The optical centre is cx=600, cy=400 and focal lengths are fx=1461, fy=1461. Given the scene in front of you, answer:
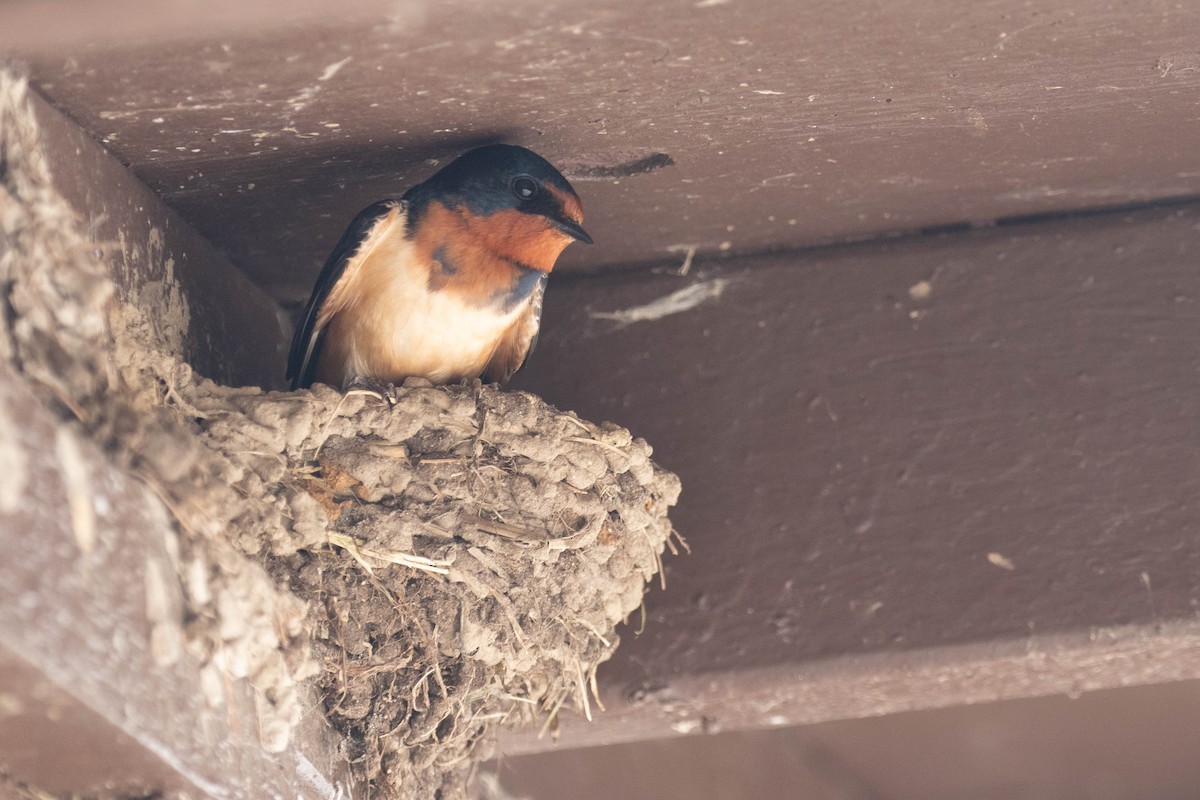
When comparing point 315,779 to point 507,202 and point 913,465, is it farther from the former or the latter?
point 913,465

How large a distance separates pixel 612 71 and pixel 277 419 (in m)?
0.81

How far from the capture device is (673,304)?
3.10 meters

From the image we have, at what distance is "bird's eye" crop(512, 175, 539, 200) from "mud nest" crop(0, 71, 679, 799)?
0.37m

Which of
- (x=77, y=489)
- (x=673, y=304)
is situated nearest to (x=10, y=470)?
(x=77, y=489)

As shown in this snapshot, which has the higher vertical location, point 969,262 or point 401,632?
point 969,262

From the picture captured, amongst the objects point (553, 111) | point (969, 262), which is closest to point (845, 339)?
point (969, 262)

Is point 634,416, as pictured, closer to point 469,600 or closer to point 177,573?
point 469,600

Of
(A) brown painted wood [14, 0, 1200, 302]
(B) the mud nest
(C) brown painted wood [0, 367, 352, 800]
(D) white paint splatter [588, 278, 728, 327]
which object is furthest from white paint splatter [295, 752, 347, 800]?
(D) white paint splatter [588, 278, 728, 327]

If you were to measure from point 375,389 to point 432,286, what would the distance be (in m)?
0.25

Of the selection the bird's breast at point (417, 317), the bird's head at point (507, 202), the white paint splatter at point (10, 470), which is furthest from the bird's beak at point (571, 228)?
the white paint splatter at point (10, 470)

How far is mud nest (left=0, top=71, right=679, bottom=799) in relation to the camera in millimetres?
1937

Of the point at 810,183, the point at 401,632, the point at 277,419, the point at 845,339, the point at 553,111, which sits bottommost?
the point at 401,632

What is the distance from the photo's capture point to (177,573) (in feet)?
6.21

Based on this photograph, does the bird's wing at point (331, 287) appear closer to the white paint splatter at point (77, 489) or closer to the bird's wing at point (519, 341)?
the bird's wing at point (519, 341)
